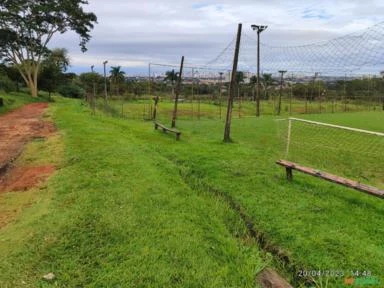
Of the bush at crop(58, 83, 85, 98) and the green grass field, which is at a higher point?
the bush at crop(58, 83, 85, 98)

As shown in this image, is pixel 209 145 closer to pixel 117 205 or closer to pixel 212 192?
pixel 212 192

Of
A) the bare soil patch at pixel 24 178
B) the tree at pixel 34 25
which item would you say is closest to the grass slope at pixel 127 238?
the bare soil patch at pixel 24 178

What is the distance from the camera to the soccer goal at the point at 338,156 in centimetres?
596

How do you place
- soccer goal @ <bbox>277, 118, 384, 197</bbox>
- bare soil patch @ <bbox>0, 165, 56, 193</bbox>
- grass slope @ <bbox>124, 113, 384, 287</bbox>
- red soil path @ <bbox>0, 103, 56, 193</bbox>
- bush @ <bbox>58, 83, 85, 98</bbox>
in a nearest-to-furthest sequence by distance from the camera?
grass slope @ <bbox>124, 113, 384, 287</bbox>, soccer goal @ <bbox>277, 118, 384, 197</bbox>, bare soil patch @ <bbox>0, 165, 56, 193</bbox>, red soil path @ <bbox>0, 103, 56, 193</bbox>, bush @ <bbox>58, 83, 85, 98</bbox>

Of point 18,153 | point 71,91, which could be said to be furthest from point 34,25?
point 18,153

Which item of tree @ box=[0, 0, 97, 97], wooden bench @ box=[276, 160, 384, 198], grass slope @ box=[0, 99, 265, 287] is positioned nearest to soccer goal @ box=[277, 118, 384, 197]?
wooden bench @ box=[276, 160, 384, 198]

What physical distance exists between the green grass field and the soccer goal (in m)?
0.30

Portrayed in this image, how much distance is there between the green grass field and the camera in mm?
3395

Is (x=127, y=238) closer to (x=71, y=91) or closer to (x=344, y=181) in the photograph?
(x=344, y=181)

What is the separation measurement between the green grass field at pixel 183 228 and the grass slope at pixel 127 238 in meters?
0.01

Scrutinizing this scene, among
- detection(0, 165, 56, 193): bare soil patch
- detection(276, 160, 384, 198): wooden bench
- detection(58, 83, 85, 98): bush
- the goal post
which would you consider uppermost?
detection(58, 83, 85, 98): bush

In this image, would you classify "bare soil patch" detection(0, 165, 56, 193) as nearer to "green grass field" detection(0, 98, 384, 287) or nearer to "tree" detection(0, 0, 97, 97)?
"green grass field" detection(0, 98, 384, 287)

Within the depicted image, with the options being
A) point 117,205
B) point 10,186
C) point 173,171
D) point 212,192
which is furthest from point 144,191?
point 10,186

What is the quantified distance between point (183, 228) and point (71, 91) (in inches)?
1705
